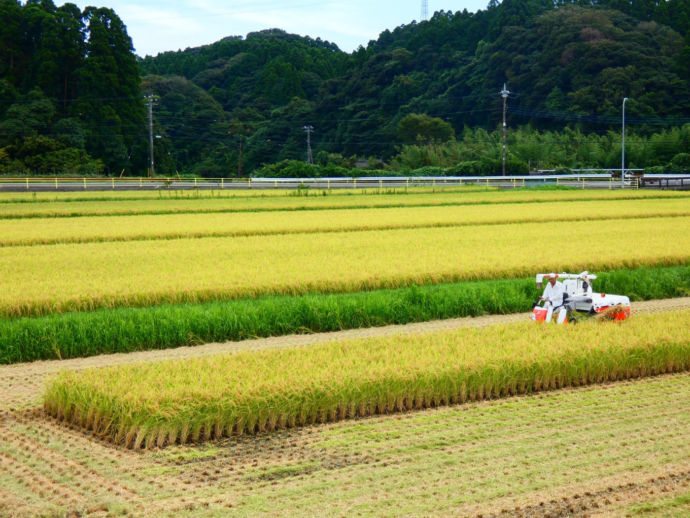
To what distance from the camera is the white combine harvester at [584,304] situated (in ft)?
34.3

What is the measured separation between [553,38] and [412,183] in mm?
38981

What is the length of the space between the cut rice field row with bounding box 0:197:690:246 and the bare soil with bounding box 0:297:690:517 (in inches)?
609

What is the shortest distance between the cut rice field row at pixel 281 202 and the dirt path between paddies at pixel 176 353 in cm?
2154

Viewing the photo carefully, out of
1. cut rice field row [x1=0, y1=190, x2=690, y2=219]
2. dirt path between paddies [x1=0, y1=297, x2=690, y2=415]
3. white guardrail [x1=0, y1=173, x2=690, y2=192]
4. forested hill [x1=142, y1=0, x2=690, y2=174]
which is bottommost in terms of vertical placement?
dirt path between paddies [x1=0, y1=297, x2=690, y2=415]

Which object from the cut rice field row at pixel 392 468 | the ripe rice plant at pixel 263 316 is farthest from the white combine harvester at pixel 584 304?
the cut rice field row at pixel 392 468

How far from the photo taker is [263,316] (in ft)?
38.7

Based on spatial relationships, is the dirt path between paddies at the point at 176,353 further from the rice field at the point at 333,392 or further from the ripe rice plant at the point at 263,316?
the ripe rice plant at the point at 263,316

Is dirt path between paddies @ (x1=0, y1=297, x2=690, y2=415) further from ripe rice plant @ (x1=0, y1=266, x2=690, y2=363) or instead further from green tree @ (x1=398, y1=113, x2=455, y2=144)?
green tree @ (x1=398, y1=113, x2=455, y2=144)

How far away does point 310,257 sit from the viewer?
17250 mm

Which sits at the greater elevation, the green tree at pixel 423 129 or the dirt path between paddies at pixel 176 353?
the green tree at pixel 423 129

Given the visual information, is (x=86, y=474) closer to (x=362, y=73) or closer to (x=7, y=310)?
(x=7, y=310)

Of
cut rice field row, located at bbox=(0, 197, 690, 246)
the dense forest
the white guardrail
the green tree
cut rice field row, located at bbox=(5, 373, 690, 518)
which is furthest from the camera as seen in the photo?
the green tree

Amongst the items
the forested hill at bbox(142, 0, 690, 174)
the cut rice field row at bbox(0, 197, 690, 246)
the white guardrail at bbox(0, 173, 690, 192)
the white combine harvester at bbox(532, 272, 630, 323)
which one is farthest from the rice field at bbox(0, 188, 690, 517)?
the forested hill at bbox(142, 0, 690, 174)

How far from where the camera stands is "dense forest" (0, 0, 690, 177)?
7400cm
